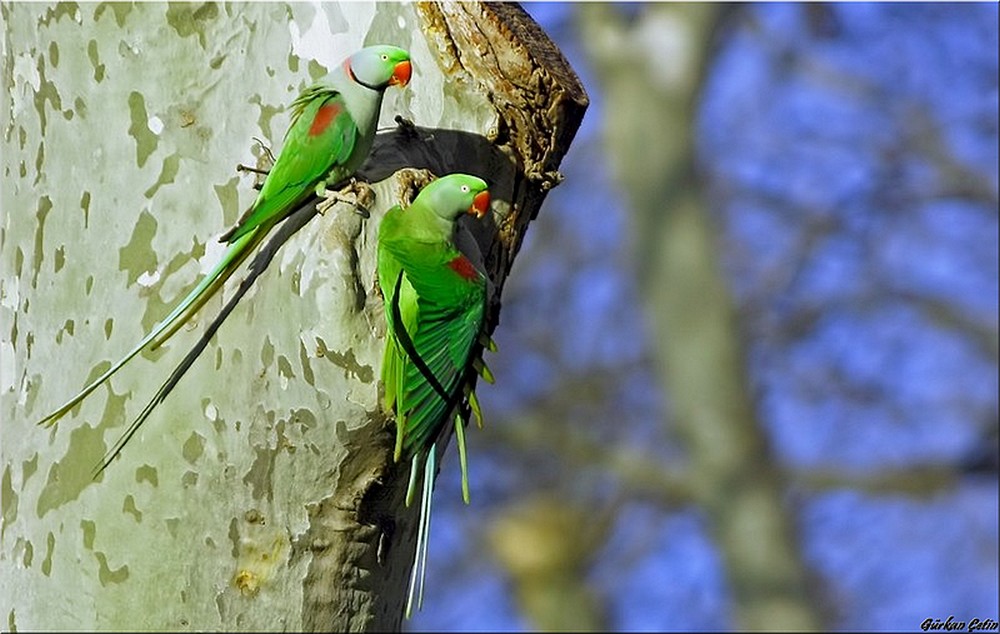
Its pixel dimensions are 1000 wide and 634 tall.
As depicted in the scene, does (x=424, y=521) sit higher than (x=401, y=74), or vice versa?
(x=401, y=74)

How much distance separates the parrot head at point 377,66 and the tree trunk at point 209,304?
8cm

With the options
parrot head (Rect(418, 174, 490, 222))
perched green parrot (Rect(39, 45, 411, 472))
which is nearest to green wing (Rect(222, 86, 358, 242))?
perched green parrot (Rect(39, 45, 411, 472))

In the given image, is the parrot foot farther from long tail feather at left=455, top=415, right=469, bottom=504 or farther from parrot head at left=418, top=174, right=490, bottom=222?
long tail feather at left=455, top=415, right=469, bottom=504

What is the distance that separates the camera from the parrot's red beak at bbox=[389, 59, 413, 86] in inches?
61.0

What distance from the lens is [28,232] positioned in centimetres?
164

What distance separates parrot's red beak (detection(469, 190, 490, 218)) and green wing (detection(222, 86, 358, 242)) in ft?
0.51

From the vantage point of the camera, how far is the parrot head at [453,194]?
4.87ft

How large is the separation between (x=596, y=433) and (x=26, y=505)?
5.20m

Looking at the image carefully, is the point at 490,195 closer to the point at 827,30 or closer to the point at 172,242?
the point at 172,242

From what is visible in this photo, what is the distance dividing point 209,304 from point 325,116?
25cm

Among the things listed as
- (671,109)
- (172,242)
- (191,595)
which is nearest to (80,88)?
(172,242)

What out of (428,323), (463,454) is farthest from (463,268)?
(463,454)

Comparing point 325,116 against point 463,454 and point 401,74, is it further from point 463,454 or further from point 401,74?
point 463,454

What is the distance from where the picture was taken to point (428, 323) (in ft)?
4.83
